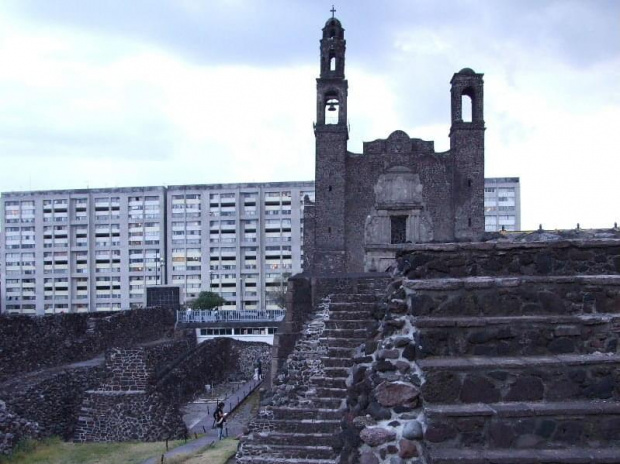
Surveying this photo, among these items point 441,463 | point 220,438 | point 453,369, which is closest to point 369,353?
point 453,369

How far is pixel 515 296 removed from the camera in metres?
4.94

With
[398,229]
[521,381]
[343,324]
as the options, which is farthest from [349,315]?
[398,229]

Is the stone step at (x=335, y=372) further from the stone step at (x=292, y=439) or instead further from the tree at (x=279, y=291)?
the tree at (x=279, y=291)

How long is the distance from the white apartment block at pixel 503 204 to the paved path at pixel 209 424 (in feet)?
157

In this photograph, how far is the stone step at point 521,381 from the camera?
4.47 metres

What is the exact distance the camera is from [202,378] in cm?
2530

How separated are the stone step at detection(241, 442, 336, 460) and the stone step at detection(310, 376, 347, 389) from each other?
1345 millimetres

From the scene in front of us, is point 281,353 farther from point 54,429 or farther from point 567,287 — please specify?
point 567,287

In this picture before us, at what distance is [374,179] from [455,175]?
3.06 meters

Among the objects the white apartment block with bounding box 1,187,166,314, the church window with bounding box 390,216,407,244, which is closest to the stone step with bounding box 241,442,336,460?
the church window with bounding box 390,216,407,244

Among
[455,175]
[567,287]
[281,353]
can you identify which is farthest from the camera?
[455,175]

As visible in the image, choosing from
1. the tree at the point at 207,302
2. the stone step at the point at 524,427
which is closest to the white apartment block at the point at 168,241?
the tree at the point at 207,302

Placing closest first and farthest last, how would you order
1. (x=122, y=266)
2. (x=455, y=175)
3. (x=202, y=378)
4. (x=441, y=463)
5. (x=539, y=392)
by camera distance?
(x=441, y=463) → (x=539, y=392) → (x=455, y=175) → (x=202, y=378) → (x=122, y=266)

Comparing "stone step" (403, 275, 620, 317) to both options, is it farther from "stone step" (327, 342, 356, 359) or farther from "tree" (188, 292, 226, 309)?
"tree" (188, 292, 226, 309)
